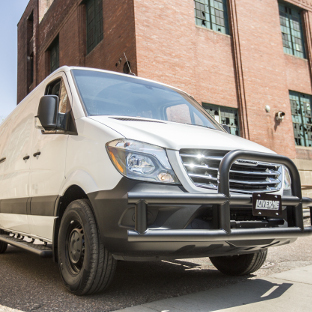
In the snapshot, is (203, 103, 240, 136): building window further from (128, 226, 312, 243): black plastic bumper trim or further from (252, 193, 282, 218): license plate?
(128, 226, 312, 243): black plastic bumper trim

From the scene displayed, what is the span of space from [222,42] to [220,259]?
489 inches

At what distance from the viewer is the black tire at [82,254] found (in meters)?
2.94

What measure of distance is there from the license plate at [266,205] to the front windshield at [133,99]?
1521 millimetres

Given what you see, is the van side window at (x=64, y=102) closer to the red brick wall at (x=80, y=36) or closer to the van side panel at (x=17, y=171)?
the van side panel at (x=17, y=171)

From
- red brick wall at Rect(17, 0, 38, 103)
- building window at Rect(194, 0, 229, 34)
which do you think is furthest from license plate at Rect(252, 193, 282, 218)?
red brick wall at Rect(17, 0, 38, 103)

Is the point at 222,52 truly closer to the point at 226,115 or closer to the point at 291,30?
the point at 226,115

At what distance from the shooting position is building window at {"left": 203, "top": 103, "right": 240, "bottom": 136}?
47.0ft

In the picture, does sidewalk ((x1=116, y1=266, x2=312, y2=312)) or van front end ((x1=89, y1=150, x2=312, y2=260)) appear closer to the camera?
van front end ((x1=89, y1=150, x2=312, y2=260))

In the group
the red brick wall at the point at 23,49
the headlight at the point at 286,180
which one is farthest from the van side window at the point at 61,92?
the red brick wall at the point at 23,49

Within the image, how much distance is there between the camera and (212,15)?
49.5 feet

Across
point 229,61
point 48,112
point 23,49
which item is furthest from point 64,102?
point 23,49

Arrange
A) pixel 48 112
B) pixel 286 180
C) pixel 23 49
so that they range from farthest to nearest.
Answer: pixel 23 49 → pixel 48 112 → pixel 286 180

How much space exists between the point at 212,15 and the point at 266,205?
13774 millimetres

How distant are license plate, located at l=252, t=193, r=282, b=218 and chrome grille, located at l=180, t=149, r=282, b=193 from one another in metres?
0.13
